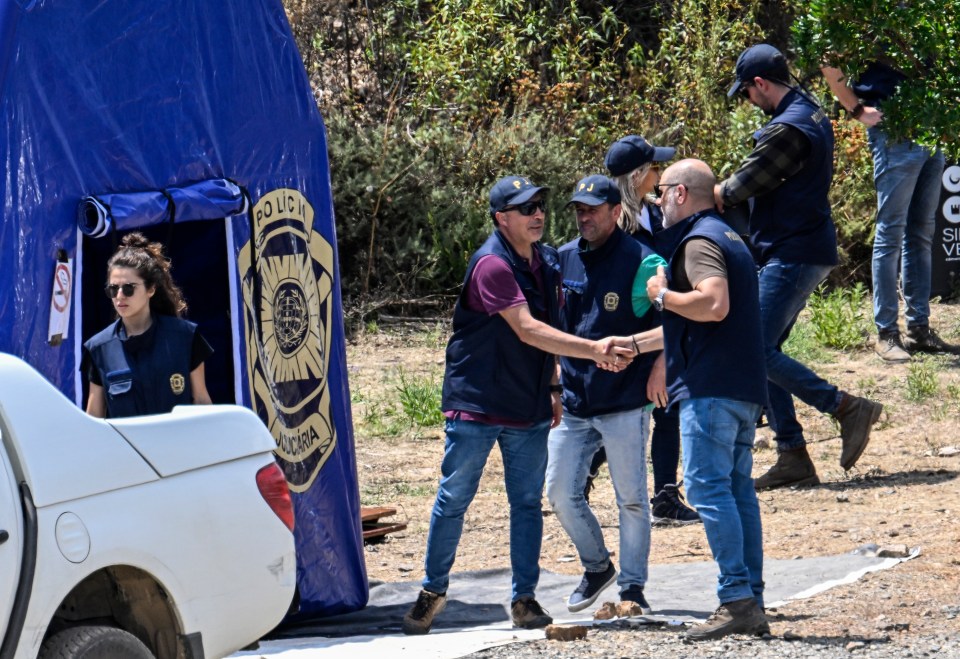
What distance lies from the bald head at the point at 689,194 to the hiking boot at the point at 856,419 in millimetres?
2609

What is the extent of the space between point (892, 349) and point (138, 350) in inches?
271

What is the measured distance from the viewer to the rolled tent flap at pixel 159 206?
5.50 meters

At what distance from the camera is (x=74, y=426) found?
443 centimetres

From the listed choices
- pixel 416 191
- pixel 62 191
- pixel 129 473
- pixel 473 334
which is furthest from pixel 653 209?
pixel 416 191

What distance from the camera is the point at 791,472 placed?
8469 mm

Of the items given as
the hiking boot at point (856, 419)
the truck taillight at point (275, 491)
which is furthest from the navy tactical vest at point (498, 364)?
the hiking boot at point (856, 419)

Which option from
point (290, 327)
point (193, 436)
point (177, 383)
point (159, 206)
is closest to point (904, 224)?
point (290, 327)

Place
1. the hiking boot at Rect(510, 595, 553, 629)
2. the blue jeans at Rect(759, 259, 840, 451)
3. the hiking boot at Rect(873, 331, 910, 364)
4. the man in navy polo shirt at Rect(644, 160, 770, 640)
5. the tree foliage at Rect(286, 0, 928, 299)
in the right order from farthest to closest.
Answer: the tree foliage at Rect(286, 0, 928, 299), the hiking boot at Rect(873, 331, 910, 364), the blue jeans at Rect(759, 259, 840, 451), the hiking boot at Rect(510, 595, 553, 629), the man in navy polo shirt at Rect(644, 160, 770, 640)

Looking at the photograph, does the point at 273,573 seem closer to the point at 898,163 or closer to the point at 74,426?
the point at 74,426

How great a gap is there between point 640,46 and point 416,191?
11.2 ft

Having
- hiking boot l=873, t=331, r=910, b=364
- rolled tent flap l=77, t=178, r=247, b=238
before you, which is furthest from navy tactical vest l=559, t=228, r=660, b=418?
hiking boot l=873, t=331, r=910, b=364

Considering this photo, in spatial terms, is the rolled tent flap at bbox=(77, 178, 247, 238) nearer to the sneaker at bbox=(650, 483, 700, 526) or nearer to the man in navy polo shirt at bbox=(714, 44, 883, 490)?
the man in navy polo shirt at bbox=(714, 44, 883, 490)

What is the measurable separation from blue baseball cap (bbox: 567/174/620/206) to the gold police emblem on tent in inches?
45.0

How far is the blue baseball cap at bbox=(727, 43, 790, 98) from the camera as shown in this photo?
7859mm
